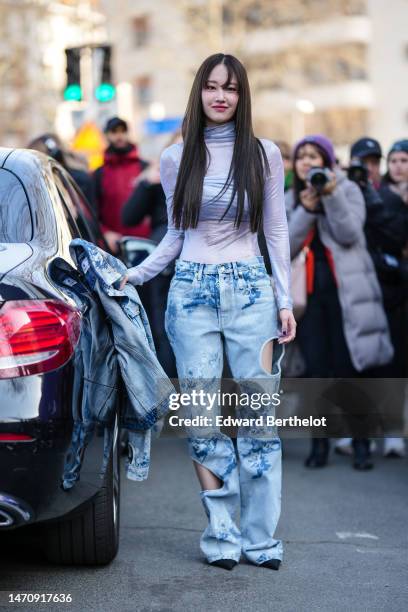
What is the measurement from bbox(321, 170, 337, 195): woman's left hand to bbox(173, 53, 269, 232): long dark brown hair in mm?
2608

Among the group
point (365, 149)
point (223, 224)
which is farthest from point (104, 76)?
point (223, 224)

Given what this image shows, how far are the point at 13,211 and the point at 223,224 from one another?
2.71 ft

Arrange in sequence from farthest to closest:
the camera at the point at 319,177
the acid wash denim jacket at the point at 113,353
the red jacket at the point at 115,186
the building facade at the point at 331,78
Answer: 1. the building facade at the point at 331,78
2. the red jacket at the point at 115,186
3. the camera at the point at 319,177
4. the acid wash denim jacket at the point at 113,353

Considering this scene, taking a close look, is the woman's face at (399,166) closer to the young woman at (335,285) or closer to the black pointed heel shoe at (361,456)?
the young woman at (335,285)

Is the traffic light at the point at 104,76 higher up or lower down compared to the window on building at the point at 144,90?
higher up

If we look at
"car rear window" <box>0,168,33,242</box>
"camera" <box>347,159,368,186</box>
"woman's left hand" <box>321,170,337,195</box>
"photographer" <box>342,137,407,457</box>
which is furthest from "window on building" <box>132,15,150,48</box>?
"car rear window" <box>0,168,33,242</box>

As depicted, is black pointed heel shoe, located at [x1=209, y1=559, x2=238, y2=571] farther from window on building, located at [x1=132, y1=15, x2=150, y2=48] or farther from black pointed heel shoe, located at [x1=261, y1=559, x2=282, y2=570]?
window on building, located at [x1=132, y1=15, x2=150, y2=48]

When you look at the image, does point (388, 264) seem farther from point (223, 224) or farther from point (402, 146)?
point (223, 224)

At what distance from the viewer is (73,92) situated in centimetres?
1770

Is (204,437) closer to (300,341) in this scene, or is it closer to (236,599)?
(236,599)

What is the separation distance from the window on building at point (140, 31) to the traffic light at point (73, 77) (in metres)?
43.3

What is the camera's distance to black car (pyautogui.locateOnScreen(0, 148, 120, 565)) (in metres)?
4.14

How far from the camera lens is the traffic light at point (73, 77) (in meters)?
17.7

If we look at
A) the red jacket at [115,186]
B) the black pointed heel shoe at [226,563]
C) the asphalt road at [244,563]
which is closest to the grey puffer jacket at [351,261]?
the asphalt road at [244,563]
